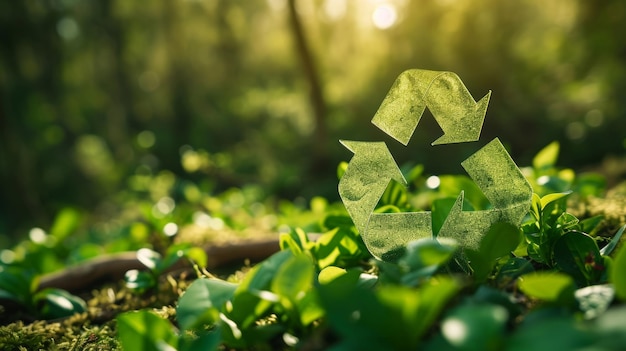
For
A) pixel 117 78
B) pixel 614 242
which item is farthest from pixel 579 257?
pixel 117 78

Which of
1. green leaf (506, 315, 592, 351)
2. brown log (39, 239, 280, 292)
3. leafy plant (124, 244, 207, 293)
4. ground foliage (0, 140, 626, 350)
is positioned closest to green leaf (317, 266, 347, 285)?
ground foliage (0, 140, 626, 350)

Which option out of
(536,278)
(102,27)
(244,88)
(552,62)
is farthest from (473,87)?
(102,27)

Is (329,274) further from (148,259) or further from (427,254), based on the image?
(148,259)

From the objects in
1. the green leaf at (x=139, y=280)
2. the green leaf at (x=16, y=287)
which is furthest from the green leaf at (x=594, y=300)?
the green leaf at (x=16, y=287)

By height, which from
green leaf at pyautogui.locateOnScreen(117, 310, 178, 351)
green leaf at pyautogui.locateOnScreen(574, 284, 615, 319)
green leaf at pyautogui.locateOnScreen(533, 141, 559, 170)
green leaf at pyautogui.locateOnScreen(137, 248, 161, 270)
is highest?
green leaf at pyautogui.locateOnScreen(574, 284, 615, 319)

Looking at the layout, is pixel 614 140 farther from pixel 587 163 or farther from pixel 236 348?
pixel 236 348

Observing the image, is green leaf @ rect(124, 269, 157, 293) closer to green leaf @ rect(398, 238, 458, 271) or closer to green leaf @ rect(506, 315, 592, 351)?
green leaf @ rect(398, 238, 458, 271)

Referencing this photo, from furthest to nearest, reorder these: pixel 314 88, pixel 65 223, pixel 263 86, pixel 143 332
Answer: pixel 263 86 < pixel 314 88 < pixel 65 223 < pixel 143 332
